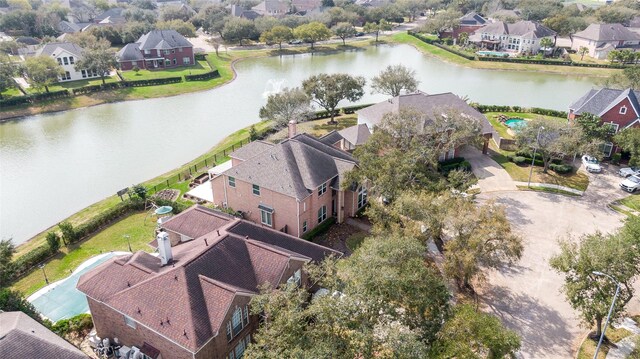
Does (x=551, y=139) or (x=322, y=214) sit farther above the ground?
(x=551, y=139)

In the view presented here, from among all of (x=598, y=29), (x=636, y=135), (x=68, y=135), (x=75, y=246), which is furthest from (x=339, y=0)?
(x=75, y=246)

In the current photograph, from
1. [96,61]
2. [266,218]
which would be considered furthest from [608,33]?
[96,61]

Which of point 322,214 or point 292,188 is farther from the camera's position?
point 322,214

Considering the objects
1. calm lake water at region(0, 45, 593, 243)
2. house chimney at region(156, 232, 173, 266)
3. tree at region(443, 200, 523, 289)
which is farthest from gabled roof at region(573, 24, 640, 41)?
house chimney at region(156, 232, 173, 266)

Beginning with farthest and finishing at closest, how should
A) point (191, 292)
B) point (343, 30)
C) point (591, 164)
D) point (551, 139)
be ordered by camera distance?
point (343, 30) < point (591, 164) < point (551, 139) < point (191, 292)

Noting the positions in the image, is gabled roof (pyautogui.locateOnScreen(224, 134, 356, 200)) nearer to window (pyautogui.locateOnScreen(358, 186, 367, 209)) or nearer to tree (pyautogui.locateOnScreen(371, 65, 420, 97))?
window (pyautogui.locateOnScreen(358, 186, 367, 209))

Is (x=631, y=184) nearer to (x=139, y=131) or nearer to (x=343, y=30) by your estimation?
(x=139, y=131)

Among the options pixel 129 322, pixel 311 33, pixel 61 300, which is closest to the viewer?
pixel 129 322

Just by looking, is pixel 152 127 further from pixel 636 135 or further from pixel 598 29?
pixel 598 29
